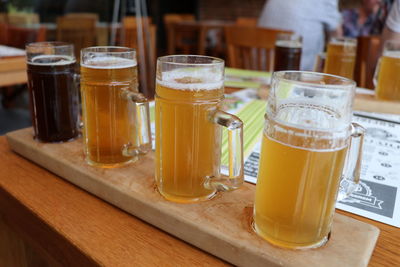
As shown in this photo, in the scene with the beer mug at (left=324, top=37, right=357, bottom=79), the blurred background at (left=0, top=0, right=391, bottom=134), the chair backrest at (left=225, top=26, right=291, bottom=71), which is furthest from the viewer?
the blurred background at (left=0, top=0, right=391, bottom=134)

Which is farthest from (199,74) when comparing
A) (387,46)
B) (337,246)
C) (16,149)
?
(387,46)

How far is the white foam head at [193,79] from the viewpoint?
51cm

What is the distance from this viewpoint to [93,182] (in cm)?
63

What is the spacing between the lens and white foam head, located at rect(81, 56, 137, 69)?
62cm

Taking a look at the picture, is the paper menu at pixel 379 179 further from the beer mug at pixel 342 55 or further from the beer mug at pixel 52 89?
the beer mug at pixel 52 89

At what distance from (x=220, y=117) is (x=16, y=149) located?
1.78ft

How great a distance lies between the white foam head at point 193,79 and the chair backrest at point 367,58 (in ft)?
4.95

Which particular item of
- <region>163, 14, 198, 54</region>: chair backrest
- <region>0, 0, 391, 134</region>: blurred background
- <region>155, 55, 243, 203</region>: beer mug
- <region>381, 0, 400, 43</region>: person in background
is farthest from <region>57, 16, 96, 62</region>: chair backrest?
<region>155, 55, 243, 203</region>: beer mug

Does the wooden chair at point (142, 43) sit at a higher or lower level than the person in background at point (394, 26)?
lower

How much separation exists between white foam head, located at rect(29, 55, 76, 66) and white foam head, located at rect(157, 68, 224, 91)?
1.03 feet

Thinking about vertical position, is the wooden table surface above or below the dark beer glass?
below

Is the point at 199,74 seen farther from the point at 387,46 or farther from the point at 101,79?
the point at 387,46

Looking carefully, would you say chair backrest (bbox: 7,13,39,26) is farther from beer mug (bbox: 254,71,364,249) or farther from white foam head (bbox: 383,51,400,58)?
beer mug (bbox: 254,71,364,249)

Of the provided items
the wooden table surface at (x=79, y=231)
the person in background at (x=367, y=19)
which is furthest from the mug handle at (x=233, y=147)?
the person in background at (x=367, y=19)
